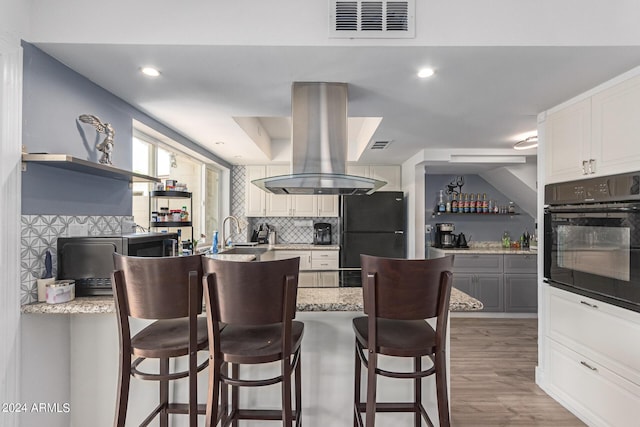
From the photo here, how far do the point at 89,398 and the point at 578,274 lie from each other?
123 inches

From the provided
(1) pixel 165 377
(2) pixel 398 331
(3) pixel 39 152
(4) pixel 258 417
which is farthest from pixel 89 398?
(2) pixel 398 331

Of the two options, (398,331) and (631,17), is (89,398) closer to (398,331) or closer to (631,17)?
(398,331)

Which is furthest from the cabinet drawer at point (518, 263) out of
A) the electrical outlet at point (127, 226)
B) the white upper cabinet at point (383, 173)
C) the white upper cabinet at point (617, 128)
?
the electrical outlet at point (127, 226)

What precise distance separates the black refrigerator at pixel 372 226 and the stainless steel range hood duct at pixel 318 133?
2467 millimetres

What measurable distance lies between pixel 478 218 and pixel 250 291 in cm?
468

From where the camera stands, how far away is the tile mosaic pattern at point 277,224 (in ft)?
16.7

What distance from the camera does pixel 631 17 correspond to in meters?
1.56

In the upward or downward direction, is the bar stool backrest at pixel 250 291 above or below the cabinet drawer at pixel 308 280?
above

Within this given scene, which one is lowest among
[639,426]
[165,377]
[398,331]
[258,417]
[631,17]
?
[639,426]

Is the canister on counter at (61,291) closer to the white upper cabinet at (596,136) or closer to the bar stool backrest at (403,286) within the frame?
the bar stool backrest at (403,286)

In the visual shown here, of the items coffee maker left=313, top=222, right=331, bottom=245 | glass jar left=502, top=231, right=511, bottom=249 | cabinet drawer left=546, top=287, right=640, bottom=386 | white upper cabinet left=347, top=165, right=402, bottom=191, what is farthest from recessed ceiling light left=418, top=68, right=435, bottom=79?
glass jar left=502, top=231, right=511, bottom=249

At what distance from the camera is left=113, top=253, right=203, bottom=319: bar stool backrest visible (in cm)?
131

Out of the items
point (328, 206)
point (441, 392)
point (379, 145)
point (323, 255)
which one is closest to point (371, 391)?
point (441, 392)

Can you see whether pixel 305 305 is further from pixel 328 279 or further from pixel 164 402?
pixel 164 402
